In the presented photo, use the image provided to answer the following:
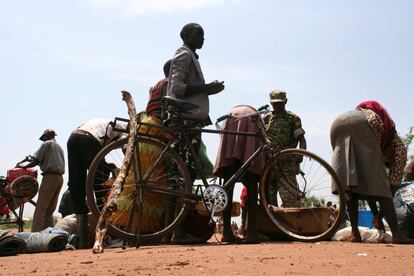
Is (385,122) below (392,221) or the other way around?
the other way around

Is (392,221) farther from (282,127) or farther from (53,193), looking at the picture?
(53,193)

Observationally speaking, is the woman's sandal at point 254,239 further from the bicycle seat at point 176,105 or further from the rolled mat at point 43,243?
the rolled mat at point 43,243

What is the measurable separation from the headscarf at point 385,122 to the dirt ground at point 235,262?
156cm

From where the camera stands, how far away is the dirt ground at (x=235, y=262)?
10.8 ft

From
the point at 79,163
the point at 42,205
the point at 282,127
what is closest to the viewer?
the point at 79,163

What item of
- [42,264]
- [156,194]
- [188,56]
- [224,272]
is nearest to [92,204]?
[156,194]

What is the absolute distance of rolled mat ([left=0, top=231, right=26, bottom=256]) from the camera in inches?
203

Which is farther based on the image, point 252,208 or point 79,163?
point 79,163

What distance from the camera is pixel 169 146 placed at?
5.28 metres

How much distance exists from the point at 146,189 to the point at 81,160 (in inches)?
54.5

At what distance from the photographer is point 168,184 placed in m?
5.49

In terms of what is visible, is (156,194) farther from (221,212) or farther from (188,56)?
(188,56)

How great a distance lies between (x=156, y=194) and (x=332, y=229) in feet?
5.64

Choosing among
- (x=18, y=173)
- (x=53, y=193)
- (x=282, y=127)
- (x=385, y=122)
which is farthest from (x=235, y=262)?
(x=18, y=173)
